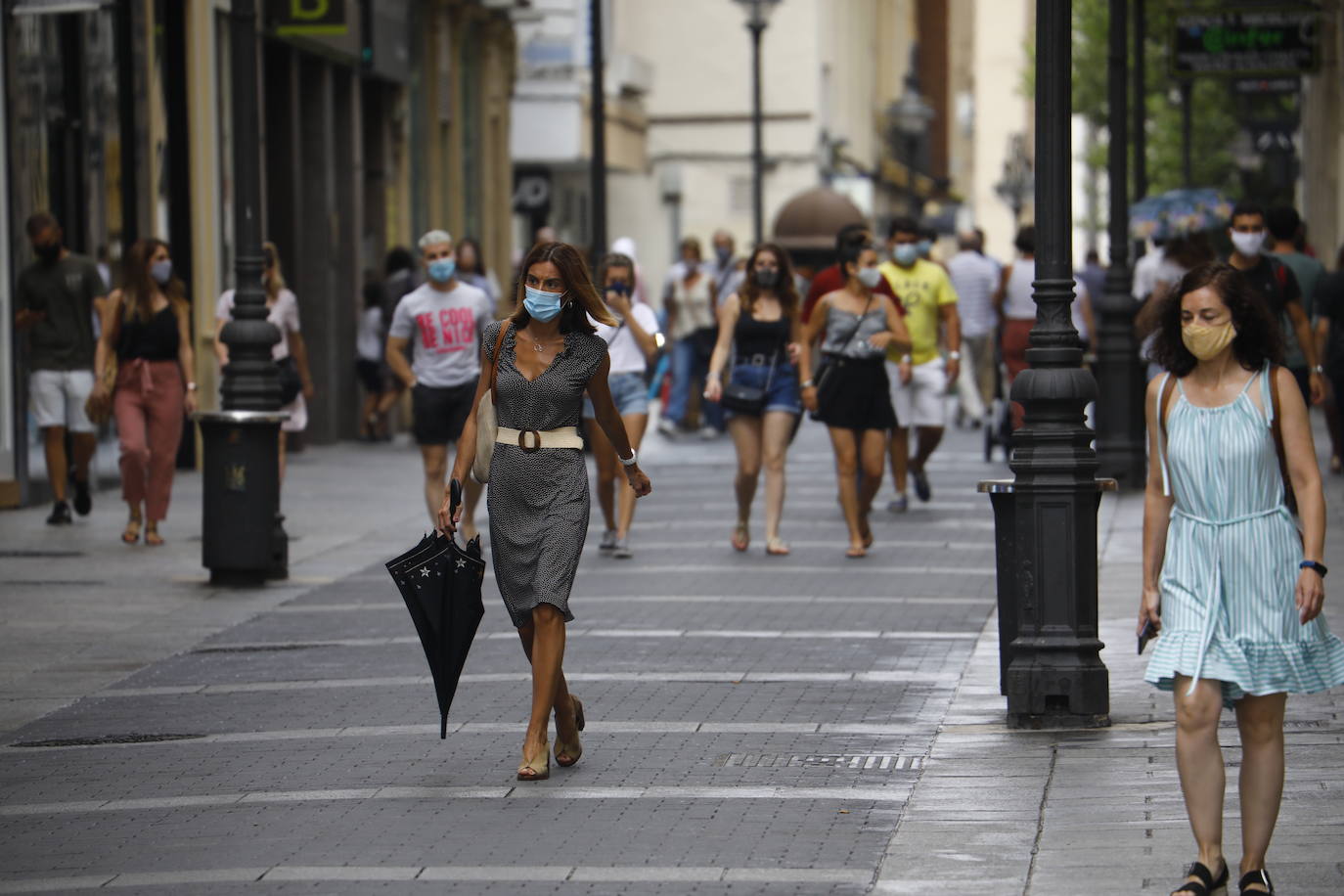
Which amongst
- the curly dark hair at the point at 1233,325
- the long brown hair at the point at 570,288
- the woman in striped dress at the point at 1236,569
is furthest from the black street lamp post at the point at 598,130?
the woman in striped dress at the point at 1236,569

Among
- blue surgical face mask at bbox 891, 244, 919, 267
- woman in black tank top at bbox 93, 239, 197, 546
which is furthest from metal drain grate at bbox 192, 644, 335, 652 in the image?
blue surgical face mask at bbox 891, 244, 919, 267

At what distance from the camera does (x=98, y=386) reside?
14.6m

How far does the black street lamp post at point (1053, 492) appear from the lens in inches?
336

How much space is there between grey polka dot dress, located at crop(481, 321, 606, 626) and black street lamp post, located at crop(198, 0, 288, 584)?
4.93m

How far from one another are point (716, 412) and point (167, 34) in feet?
23.4

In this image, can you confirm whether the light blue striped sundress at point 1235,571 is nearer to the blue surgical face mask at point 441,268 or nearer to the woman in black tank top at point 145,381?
the blue surgical face mask at point 441,268

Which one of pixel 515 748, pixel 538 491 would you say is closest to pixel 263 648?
pixel 515 748

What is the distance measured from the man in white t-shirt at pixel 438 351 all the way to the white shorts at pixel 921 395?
3541 mm

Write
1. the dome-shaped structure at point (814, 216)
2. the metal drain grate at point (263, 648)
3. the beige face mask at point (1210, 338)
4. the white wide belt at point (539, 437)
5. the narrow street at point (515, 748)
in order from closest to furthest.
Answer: the beige face mask at point (1210, 338) < the narrow street at point (515, 748) < the white wide belt at point (539, 437) < the metal drain grate at point (263, 648) < the dome-shaped structure at point (814, 216)

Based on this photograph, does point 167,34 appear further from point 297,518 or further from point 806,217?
point 806,217


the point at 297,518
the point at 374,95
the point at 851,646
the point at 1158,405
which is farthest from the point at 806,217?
the point at 1158,405

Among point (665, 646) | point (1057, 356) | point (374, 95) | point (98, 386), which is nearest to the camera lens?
point (1057, 356)

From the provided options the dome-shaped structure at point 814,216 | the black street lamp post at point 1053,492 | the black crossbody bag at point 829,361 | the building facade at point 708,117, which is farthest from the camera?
the building facade at point 708,117

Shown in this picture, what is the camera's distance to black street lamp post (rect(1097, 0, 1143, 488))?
59.4ft
